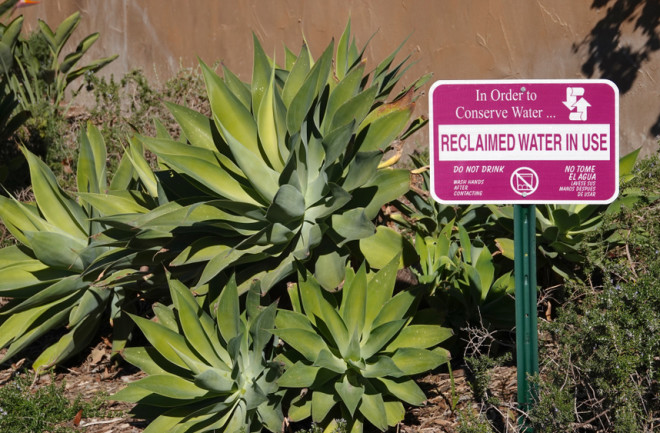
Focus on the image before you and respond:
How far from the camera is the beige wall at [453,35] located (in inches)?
246

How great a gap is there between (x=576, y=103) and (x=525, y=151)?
294 millimetres

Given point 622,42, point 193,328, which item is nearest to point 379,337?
point 193,328

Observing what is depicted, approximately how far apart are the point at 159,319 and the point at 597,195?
7.05ft

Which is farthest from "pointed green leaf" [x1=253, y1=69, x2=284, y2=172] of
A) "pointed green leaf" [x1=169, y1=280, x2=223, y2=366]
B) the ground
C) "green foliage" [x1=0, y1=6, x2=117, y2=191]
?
"green foliage" [x1=0, y1=6, x2=117, y2=191]

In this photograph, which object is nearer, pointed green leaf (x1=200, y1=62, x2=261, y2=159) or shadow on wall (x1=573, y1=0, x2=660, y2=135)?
pointed green leaf (x1=200, y1=62, x2=261, y2=159)

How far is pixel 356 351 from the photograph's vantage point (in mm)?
3611

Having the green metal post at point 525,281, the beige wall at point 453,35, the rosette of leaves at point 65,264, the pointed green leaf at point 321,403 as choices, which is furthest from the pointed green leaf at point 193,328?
the beige wall at point 453,35

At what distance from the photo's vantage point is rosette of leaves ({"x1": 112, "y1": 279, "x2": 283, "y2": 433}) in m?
3.58

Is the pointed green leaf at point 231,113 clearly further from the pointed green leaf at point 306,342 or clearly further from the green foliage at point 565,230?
the green foliage at point 565,230

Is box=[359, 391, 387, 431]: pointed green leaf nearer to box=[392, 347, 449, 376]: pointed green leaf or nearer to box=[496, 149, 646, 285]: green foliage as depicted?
box=[392, 347, 449, 376]: pointed green leaf

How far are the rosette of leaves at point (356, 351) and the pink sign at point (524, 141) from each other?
60 centimetres

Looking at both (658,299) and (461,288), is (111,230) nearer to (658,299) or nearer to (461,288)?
(461,288)

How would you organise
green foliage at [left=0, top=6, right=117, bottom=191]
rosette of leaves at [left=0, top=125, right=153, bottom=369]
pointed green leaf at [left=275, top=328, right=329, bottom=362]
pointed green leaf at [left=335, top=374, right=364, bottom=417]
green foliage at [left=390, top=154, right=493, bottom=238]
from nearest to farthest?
pointed green leaf at [left=335, top=374, right=364, bottom=417], pointed green leaf at [left=275, top=328, right=329, bottom=362], rosette of leaves at [left=0, top=125, right=153, bottom=369], green foliage at [left=390, top=154, right=493, bottom=238], green foliage at [left=0, top=6, right=117, bottom=191]

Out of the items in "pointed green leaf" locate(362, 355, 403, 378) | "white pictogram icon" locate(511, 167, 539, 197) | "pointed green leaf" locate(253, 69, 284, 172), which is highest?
"pointed green leaf" locate(253, 69, 284, 172)
